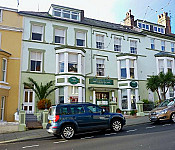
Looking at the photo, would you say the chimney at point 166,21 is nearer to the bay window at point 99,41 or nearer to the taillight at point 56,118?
the bay window at point 99,41

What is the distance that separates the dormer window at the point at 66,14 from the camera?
2149cm

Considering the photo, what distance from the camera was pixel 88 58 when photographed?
21.5 m

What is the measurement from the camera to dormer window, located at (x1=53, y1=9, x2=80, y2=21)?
21487mm

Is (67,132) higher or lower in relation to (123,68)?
lower

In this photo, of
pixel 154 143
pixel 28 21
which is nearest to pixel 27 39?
pixel 28 21

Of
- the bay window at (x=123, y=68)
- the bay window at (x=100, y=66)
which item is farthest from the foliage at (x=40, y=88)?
the bay window at (x=123, y=68)

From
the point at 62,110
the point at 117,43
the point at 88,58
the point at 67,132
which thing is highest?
the point at 117,43

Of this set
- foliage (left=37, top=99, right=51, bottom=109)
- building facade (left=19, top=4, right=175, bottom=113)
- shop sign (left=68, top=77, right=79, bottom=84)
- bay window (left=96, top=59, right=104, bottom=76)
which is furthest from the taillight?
bay window (left=96, top=59, right=104, bottom=76)

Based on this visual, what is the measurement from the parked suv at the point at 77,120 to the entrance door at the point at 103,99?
32.1ft

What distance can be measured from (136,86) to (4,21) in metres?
16.0

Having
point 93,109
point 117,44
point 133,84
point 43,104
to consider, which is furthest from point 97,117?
point 117,44

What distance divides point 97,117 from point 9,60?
11551 millimetres

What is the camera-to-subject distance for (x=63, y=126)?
9.70m

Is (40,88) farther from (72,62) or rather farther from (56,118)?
(56,118)
